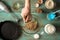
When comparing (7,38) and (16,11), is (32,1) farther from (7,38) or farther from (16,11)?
(7,38)

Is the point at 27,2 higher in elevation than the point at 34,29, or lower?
higher

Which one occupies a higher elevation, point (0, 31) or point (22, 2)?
point (22, 2)

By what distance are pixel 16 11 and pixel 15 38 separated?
0.16m

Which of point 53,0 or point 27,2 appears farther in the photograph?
point 53,0

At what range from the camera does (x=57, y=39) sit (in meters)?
1.23

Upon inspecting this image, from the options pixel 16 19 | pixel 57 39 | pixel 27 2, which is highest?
pixel 27 2

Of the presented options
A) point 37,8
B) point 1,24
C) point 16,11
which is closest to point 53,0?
point 37,8

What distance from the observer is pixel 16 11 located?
1241 mm

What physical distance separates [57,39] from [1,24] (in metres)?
0.33

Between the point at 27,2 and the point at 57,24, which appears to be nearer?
the point at 27,2

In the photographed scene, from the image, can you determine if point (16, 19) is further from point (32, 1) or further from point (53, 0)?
point (53, 0)

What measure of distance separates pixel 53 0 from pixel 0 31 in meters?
0.36

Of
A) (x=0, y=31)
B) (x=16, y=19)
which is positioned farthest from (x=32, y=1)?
(x=0, y=31)

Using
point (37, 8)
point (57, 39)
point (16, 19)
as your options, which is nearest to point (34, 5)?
point (37, 8)
